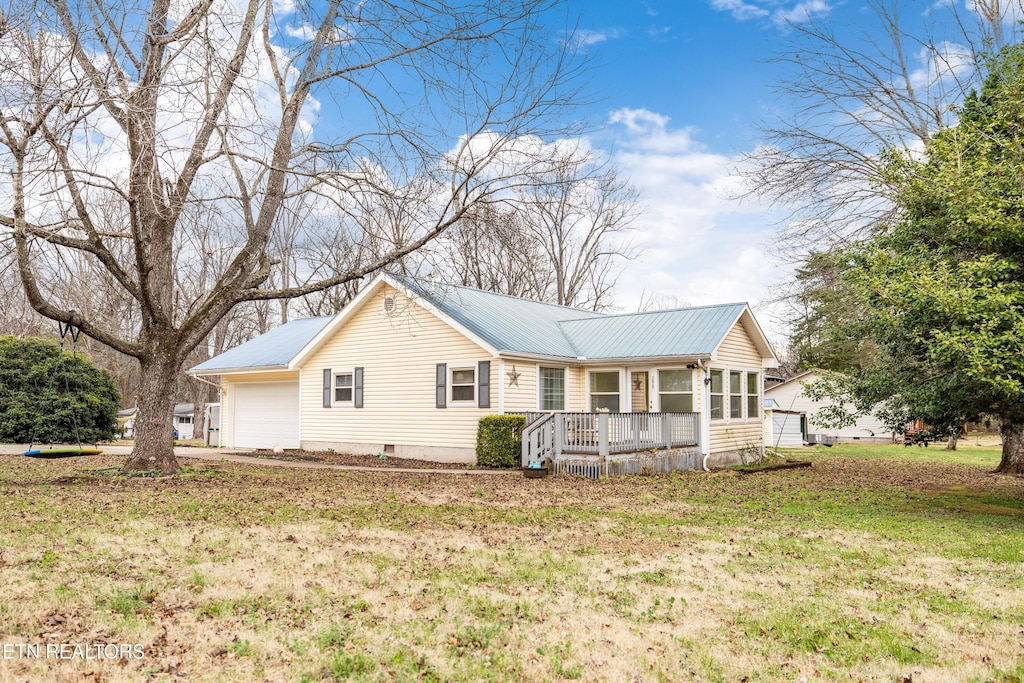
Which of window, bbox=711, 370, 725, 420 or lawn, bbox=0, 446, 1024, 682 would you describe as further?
window, bbox=711, 370, 725, 420

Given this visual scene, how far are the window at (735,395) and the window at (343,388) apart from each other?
1056 centimetres

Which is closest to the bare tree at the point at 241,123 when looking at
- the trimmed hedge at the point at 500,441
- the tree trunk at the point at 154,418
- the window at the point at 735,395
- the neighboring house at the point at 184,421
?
the tree trunk at the point at 154,418

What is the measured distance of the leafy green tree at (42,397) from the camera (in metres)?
22.1

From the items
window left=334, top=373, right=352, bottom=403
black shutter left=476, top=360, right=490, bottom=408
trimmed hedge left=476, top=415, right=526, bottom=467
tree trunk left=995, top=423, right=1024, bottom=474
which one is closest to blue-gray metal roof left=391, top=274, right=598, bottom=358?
black shutter left=476, top=360, right=490, bottom=408

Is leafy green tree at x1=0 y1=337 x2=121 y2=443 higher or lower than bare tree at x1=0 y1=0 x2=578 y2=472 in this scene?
lower

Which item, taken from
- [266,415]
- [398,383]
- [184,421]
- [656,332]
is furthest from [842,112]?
[184,421]

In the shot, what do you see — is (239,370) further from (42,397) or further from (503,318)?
(503,318)

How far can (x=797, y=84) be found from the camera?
57.7 ft

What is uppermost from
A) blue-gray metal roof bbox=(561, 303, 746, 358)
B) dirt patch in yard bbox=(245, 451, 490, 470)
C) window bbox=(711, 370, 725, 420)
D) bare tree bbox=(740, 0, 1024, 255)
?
bare tree bbox=(740, 0, 1024, 255)

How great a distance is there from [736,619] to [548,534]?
336 centimetres

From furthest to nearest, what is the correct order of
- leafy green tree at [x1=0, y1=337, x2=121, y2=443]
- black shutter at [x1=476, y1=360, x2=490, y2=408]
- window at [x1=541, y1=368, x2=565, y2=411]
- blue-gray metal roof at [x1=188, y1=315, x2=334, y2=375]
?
blue-gray metal roof at [x1=188, y1=315, x2=334, y2=375] < leafy green tree at [x1=0, y1=337, x2=121, y2=443] < window at [x1=541, y1=368, x2=565, y2=411] < black shutter at [x1=476, y1=360, x2=490, y2=408]

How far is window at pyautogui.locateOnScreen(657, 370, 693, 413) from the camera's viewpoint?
17.9m

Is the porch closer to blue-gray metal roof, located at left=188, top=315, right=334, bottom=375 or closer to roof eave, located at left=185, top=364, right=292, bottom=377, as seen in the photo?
blue-gray metal roof, located at left=188, top=315, right=334, bottom=375

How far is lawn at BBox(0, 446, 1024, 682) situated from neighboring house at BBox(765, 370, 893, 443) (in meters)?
19.3
